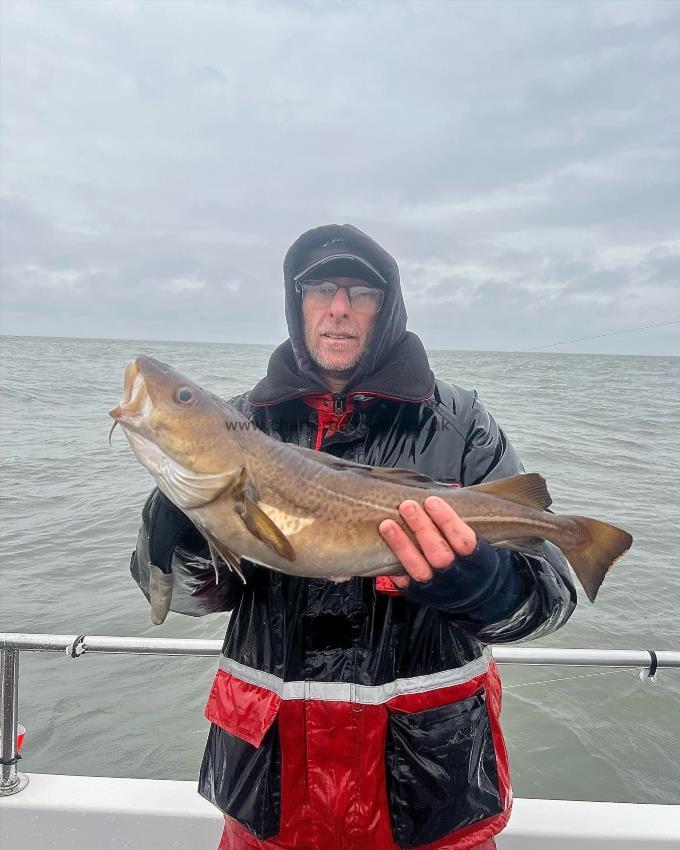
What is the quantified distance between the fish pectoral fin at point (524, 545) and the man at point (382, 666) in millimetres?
81

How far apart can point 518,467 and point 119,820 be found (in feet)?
9.28

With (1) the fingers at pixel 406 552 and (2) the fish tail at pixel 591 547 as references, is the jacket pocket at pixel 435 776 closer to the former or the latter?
(1) the fingers at pixel 406 552

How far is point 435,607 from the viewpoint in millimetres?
2438

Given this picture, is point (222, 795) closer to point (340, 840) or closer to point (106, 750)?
point (340, 840)

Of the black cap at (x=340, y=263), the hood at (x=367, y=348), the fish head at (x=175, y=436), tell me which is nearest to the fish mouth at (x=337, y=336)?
the hood at (x=367, y=348)

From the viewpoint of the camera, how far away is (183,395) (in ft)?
7.91

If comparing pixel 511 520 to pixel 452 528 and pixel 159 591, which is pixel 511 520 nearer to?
pixel 452 528

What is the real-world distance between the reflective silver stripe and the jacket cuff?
30 centimetres

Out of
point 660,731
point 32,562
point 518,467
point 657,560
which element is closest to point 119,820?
point 518,467

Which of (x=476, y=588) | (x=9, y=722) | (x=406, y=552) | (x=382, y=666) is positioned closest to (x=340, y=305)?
(x=406, y=552)

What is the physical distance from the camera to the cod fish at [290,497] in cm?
234

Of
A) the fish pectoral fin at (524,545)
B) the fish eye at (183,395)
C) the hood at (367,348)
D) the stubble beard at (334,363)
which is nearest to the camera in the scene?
the fish eye at (183,395)

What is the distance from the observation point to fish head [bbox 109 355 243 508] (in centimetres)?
234

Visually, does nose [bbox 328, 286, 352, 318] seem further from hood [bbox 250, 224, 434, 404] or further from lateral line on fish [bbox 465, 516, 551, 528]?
lateral line on fish [bbox 465, 516, 551, 528]
